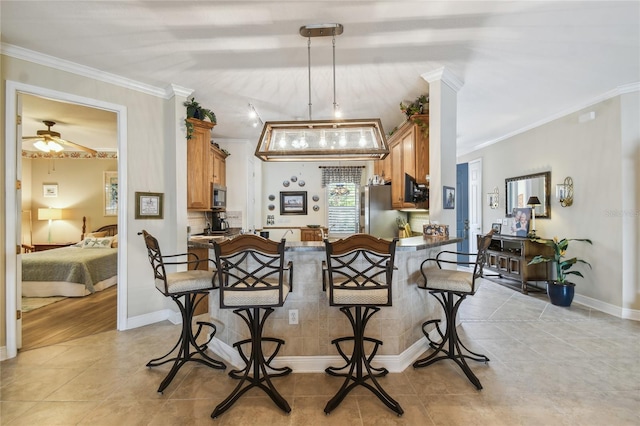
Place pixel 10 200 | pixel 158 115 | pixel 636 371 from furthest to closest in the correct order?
pixel 158 115 → pixel 10 200 → pixel 636 371

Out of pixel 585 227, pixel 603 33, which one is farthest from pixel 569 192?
pixel 603 33

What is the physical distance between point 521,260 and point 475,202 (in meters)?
2.19

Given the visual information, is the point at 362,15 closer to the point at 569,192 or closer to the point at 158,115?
the point at 158,115

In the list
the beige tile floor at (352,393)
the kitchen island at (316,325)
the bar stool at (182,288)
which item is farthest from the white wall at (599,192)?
the bar stool at (182,288)

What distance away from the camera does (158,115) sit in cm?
Result: 363

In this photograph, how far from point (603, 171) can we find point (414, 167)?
251 centimetres

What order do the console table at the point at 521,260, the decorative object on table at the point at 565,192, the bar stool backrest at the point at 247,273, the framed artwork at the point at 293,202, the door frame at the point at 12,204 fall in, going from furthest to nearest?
the framed artwork at the point at 293,202
the console table at the point at 521,260
the decorative object on table at the point at 565,192
the door frame at the point at 12,204
the bar stool backrest at the point at 247,273

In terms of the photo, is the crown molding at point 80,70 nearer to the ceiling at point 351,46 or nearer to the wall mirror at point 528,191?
the ceiling at point 351,46

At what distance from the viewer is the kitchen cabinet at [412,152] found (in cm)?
356

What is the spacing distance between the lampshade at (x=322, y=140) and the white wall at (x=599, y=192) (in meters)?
3.20

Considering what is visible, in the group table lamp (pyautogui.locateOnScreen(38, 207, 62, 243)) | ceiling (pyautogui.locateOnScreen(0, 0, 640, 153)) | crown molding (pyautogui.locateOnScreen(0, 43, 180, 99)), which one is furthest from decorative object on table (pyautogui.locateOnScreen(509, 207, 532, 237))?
table lamp (pyautogui.locateOnScreen(38, 207, 62, 243))

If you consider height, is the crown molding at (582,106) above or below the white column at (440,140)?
above

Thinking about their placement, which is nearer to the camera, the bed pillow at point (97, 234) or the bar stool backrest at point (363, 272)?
the bar stool backrest at point (363, 272)

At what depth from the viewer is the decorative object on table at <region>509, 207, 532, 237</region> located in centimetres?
505
